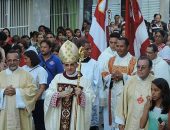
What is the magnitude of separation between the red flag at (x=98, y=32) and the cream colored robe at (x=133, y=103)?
288 centimetres

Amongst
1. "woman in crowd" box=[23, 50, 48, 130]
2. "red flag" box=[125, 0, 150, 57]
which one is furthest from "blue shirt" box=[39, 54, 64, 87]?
"red flag" box=[125, 0, 150, 57]

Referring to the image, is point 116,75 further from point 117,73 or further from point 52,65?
point 52,65

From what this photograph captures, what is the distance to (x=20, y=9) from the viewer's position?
22.6 m

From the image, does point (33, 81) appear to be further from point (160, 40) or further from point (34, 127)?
point (160, 40)

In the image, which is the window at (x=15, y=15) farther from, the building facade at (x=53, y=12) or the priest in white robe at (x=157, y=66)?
the priest in white robe at (x=157, y=66)

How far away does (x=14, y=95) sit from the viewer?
9.85 m

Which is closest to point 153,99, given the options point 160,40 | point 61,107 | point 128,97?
point 128,97

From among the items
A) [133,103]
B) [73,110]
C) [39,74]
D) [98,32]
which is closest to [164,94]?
[133,103]

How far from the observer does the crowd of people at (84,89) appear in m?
8.95

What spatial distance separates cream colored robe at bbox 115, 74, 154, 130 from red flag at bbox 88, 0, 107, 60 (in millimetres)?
2878

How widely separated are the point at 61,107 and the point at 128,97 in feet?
3.33

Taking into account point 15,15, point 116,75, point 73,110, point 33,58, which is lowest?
point 73,110

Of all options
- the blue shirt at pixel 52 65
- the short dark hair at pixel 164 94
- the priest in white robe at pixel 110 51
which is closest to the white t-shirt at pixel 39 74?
the blue shirt at pixel 52 65

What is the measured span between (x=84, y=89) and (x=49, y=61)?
218 centimetres
